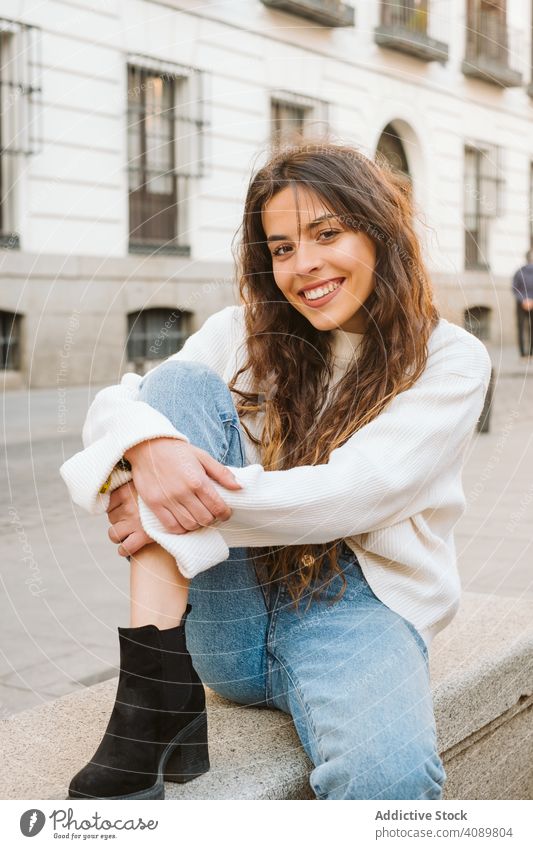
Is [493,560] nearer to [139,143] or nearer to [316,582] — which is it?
[316,582]

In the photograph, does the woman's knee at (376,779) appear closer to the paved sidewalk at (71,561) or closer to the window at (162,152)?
the paved sidewalk at (71,561)

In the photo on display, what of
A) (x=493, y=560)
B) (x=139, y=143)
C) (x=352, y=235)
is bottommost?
(x=493, y=560)

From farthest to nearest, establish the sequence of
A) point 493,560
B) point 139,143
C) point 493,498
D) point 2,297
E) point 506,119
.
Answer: point 506,119 → point 139,143 → point 2,297 → point 493,498 → point 493,560

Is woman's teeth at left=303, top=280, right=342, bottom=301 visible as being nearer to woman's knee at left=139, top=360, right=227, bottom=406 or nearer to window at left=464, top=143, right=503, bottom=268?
woman's knee at left=139, top=360, right=227, bottom=406

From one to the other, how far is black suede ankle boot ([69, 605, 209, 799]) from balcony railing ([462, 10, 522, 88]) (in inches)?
173

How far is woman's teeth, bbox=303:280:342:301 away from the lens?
6.27 feet

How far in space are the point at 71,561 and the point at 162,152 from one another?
A: 714cm

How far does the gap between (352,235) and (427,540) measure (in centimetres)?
56

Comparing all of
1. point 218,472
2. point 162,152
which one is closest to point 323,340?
point 218,472

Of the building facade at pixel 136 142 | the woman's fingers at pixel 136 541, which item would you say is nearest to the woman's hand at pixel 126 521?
the woman's fingers at pixel 136 541

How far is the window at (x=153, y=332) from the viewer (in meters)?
10.5
